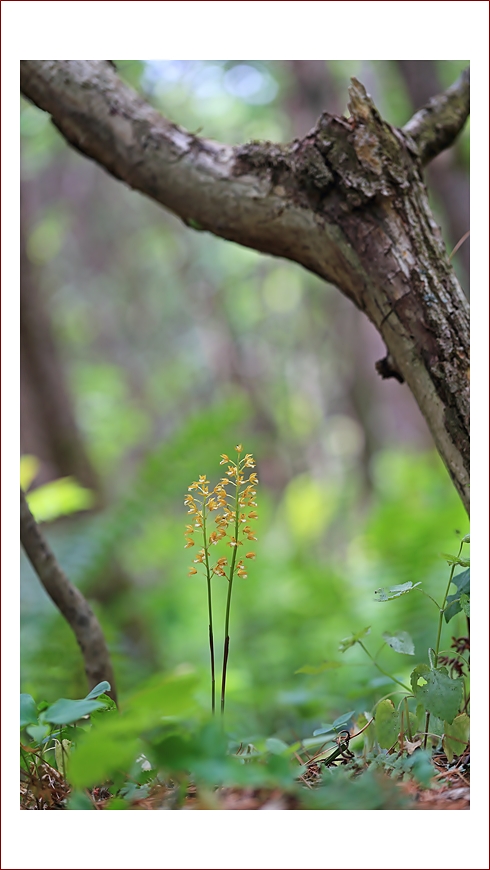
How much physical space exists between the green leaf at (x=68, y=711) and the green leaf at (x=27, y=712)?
0.05 metres

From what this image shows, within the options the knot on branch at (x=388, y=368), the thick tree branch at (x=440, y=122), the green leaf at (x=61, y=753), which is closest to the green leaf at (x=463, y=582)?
the knot on branch at (x=388, y=368)

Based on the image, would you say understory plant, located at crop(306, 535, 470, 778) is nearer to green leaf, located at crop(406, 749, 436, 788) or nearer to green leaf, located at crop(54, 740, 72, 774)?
green leaf, located at crop(406, 749, 436, 788)

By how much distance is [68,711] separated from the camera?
0.84 metres

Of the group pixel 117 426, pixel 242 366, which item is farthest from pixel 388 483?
pixel 117 426

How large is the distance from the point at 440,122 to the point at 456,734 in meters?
1.27

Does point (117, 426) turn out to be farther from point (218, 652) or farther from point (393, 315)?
point (393, 315)

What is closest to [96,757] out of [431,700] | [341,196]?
[431,700]

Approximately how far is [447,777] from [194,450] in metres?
2.64

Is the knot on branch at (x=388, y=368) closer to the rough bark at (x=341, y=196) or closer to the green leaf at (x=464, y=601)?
the rough bark at (x=341, y=196)

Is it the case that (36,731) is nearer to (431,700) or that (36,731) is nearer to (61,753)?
(61,753)

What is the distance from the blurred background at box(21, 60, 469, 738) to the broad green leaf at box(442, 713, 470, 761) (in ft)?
0.64

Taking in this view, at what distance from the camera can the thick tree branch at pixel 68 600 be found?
133cm

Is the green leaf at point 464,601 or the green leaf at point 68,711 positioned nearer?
the green leaf at point 68,711

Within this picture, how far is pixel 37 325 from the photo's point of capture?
4109 millimetres
